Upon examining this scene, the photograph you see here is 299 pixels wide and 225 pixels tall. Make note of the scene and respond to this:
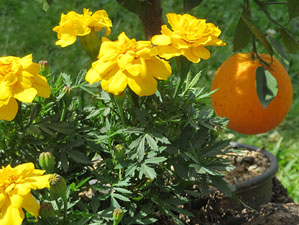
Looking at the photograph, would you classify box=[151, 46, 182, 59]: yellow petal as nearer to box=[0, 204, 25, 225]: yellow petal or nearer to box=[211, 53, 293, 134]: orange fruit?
box=[0, 204, 25, 225]: yellow petal

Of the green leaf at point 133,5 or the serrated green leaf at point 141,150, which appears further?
the green leaf at point 133,5

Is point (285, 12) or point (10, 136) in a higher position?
point (10, 136)

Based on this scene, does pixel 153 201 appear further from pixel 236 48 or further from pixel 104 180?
pixel 236 48

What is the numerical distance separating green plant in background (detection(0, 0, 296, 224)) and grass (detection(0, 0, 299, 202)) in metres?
1.16

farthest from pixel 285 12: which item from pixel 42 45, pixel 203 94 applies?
pixel 203 94

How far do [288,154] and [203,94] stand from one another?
4.11ft

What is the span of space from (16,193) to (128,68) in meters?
0.26

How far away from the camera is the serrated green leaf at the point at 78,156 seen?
985mm

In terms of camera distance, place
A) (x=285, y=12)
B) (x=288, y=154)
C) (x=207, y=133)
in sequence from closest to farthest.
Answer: (x=207, y=133) < (x=288, y=154) < (x=285, y=12)

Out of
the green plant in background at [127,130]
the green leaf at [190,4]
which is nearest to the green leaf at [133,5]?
the green leaf at [190,4]

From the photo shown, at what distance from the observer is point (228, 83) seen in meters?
1.40

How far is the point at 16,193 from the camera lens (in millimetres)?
763

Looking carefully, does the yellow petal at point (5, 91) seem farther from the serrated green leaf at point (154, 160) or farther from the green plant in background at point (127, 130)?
the serrated green leaf at point (154, 160)

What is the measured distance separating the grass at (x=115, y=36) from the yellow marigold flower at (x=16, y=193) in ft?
4.80
